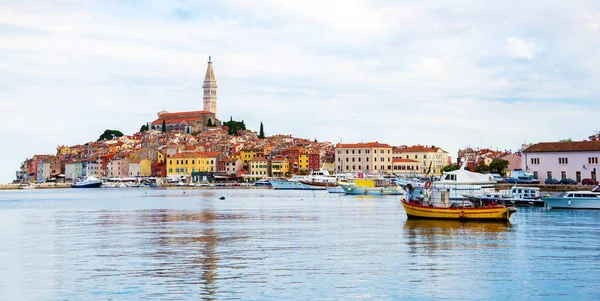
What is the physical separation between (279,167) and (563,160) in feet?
280

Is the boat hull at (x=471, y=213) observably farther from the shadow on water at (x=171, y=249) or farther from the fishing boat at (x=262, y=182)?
the fishing boat at (x=262, y=182)

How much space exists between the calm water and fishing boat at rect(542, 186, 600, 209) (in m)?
9.87

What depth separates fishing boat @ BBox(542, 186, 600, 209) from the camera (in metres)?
44.6

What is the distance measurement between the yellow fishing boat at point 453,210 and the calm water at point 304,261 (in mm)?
765

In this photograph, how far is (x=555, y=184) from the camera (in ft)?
202

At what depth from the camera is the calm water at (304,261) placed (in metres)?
16.7

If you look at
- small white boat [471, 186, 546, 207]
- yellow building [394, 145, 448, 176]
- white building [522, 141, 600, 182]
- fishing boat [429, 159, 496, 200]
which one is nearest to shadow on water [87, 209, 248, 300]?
fishing boat [429, 159, 496, 200]

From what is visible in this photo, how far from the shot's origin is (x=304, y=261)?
69.8 ft

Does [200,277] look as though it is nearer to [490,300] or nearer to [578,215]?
[490,300]

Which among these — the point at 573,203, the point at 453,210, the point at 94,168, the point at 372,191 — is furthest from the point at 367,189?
the point at 94,168

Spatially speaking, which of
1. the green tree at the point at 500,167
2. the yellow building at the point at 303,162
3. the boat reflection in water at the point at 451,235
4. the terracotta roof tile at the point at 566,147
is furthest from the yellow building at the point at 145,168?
the boat reflection in water at the point at 451,235

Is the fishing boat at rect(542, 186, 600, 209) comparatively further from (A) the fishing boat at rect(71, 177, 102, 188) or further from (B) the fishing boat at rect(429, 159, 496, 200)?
(A) the fishing boat at rect(71, 177, 102, 188)

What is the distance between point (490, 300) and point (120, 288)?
8.09m

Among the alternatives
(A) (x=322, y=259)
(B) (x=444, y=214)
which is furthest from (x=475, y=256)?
(B) (x=444, y=214)
